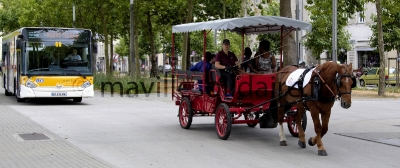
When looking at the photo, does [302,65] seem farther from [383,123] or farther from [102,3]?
[102,3]

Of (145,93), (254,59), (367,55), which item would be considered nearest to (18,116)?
(254,59)

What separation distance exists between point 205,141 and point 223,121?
53 centimetres

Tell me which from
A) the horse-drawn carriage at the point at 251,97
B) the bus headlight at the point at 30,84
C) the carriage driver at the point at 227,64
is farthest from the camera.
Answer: the bus headlight at the point at 30,84

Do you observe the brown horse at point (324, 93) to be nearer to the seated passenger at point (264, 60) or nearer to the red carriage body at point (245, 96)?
the red carriage body at point (245, 96)

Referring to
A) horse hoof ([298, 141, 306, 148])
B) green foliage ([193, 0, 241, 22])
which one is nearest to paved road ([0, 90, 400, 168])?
horse hoof ([298, 141, 306, 148])

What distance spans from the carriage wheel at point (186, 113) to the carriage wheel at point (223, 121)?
1468 millimetres

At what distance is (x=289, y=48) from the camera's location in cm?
2369

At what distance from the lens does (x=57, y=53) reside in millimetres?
22047

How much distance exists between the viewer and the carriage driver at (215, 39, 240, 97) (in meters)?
12.6

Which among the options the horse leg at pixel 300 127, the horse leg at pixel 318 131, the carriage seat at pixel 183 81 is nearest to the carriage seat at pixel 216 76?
the carriage seat at pixel 183 81

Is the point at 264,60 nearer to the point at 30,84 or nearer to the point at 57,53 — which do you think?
the point at 57,53

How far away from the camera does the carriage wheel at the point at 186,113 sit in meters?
14.2

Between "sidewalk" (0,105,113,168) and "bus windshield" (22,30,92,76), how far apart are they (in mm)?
6921

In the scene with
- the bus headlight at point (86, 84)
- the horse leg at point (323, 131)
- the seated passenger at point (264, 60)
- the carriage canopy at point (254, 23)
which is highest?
the carriage canopy at point (254, 23)
